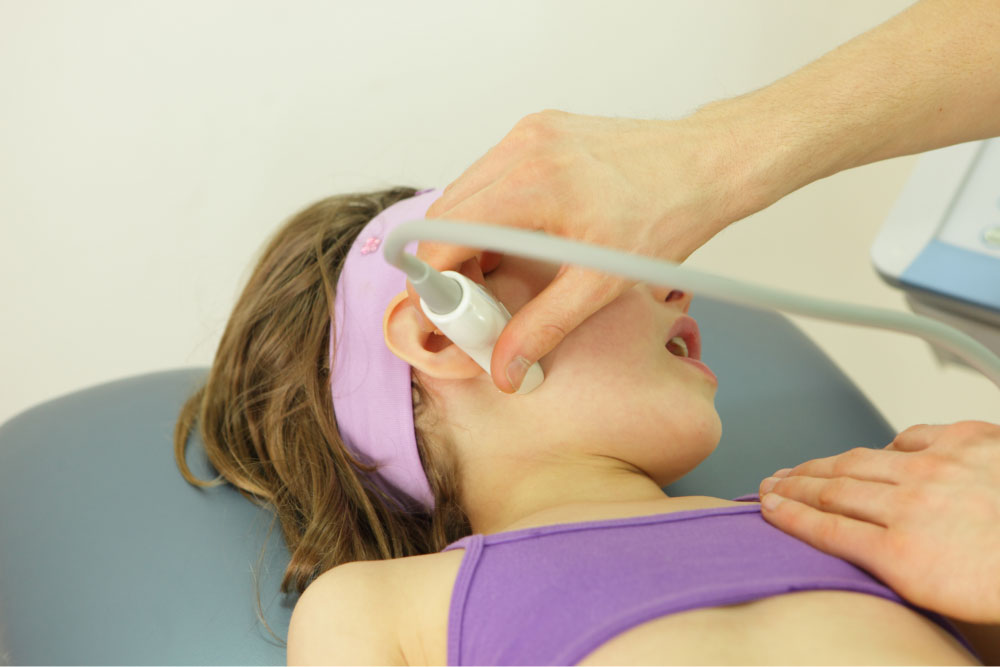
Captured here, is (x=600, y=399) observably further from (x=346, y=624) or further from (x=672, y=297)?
(x=346, y=624)

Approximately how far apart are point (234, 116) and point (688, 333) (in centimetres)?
119

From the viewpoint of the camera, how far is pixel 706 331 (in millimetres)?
1379

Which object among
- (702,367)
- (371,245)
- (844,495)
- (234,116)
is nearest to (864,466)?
(844,495)

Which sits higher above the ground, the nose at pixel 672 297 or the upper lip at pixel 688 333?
the nose at pixel 672 297

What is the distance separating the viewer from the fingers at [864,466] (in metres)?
0.79

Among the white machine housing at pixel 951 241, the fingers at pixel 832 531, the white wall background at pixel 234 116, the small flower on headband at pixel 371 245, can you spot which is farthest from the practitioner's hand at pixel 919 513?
the white wall background at pixel 234 116

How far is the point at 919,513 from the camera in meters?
0.73

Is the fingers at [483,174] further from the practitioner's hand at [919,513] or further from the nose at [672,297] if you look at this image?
the practitioner's hand at [919,513]

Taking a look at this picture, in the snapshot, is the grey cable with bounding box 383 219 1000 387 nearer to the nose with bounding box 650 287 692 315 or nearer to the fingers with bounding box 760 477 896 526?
the fingers with bounding box 760 477 896 526

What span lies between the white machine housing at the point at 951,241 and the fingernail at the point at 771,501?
48 cm

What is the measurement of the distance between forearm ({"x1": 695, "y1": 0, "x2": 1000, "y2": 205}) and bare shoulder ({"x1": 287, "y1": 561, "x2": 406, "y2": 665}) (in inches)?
22.9

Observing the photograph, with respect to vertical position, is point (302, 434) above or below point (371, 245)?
below

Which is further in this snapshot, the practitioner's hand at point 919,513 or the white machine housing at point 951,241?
the white machine housing at point 951,241

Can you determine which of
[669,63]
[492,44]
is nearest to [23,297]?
[492,44]
